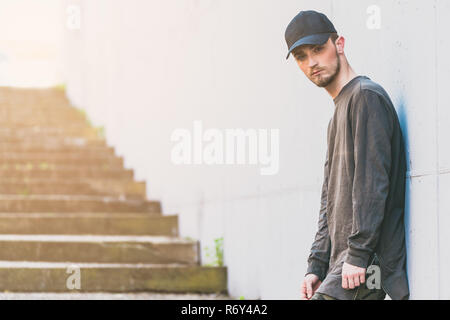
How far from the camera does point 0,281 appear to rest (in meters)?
4.55

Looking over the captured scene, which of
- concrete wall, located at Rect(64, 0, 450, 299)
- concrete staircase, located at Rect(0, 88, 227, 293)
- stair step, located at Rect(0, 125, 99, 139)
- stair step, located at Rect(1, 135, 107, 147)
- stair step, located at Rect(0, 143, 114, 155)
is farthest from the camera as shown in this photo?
stair step, located at Rect(0, 125, 99, 139)

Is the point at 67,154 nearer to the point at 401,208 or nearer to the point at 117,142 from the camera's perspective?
the point at 117,142

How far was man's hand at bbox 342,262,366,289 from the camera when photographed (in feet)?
6.53

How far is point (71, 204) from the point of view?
633cm

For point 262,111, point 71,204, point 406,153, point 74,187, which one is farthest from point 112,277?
point 406,153

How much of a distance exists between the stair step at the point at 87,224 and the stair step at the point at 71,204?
13cm

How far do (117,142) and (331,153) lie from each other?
21.5ft

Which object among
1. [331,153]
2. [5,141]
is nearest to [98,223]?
[5,141]

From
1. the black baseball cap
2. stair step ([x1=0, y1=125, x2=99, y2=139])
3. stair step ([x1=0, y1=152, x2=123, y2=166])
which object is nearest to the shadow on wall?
the black baseball cap

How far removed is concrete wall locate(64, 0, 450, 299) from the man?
0.06 meters

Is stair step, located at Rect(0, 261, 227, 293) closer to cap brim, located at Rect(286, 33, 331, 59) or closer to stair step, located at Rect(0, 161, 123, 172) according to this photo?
stair step, located at Rect(0, 161, 123, 172)

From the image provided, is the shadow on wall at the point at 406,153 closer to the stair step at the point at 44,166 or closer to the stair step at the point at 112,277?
the stair step at the point at 112,277

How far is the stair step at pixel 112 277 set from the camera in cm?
459

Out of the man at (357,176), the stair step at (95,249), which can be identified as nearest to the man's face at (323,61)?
the man at (357,176)
